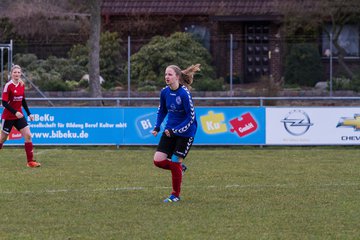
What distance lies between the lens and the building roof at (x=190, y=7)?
33406mm

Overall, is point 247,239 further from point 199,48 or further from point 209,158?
point 199,48

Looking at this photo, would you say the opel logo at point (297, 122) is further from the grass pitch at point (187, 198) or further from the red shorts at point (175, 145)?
the red shorts at point (175, 145)

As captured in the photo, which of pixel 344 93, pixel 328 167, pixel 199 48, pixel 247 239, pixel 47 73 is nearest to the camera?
pixel 247 239

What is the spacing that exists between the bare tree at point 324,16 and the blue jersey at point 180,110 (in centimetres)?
1892

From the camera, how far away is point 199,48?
30.8 m

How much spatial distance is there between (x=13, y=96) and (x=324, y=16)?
56.4 ft

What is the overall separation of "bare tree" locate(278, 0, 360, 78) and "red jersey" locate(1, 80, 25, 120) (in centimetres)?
1594

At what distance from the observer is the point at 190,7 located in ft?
112

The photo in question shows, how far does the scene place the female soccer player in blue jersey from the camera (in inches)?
448

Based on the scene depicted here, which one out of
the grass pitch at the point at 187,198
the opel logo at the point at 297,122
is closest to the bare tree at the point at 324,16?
the opel logo at the point at 297,122

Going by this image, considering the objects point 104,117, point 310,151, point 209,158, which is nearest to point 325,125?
point 310,151

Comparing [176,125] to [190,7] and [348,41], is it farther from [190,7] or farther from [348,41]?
[190,7]

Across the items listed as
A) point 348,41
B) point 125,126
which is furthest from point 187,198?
point 348,41

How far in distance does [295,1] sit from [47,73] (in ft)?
31.0
